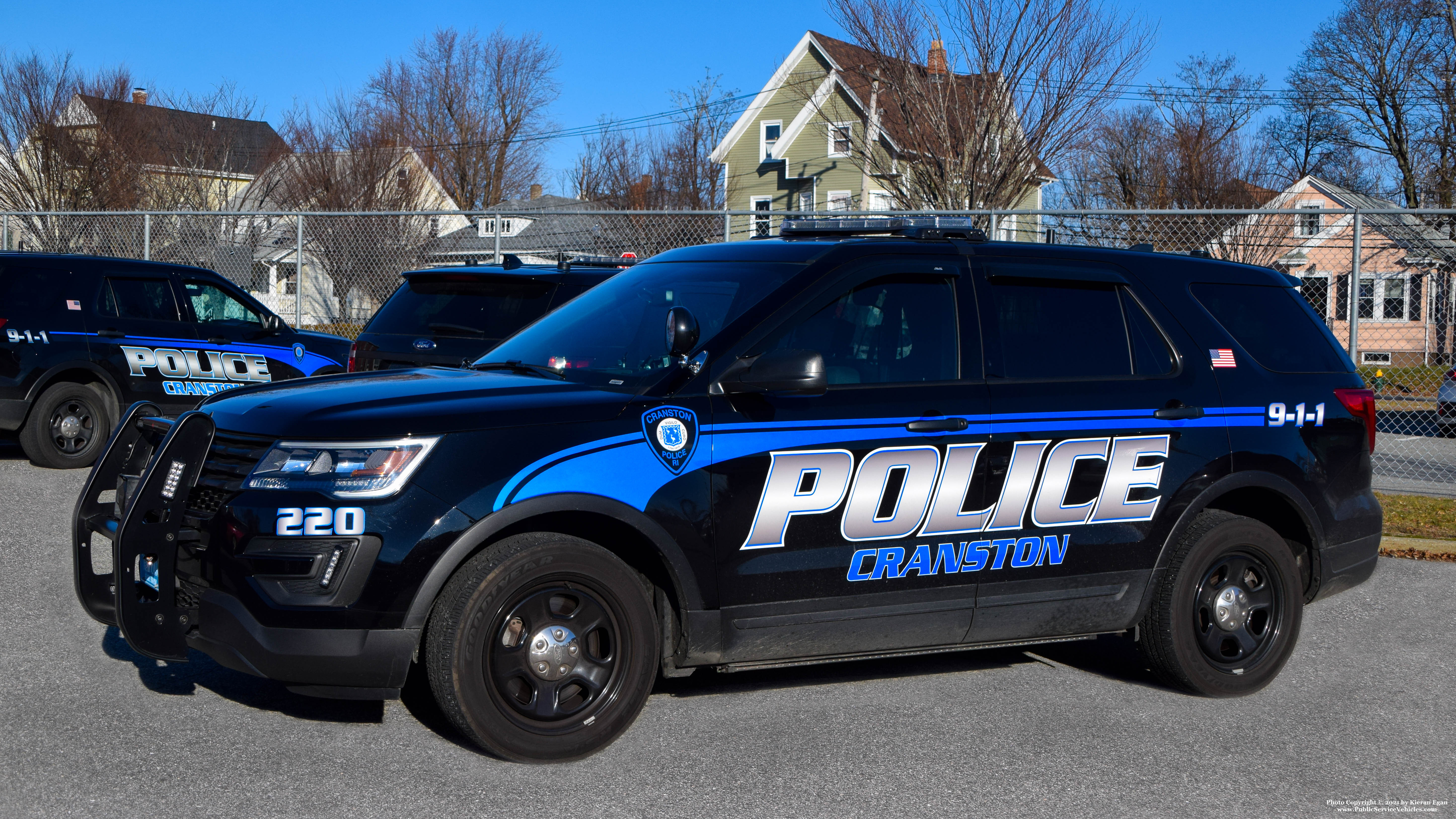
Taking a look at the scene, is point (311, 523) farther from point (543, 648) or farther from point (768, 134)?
point (768, 134)

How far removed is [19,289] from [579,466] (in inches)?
A: 331

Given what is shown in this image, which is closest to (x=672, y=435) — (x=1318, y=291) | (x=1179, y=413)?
(x=1179, y=413)

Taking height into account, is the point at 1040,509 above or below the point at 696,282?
below

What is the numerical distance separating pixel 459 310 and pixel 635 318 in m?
4.57

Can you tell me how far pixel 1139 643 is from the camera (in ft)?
17.3

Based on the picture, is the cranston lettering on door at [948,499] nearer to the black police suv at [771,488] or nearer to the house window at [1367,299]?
the black police suv at [771,488]

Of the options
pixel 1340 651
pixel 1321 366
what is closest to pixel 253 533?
pixel 1321 366

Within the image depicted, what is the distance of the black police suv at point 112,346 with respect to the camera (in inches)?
414

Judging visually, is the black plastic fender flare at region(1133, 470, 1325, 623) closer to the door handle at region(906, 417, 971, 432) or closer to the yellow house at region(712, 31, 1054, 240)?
the door handle at region(906, 417, 971, 432)

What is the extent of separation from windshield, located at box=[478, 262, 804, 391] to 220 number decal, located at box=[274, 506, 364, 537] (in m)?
1.07

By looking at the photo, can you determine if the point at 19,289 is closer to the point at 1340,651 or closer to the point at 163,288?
the point at 163,288

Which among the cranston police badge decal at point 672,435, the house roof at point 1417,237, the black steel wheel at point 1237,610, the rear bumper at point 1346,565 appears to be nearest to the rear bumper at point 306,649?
the cranston police badge decal at point 672,435

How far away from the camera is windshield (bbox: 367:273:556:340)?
919cm

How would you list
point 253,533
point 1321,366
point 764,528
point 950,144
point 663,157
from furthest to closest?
point 663,157 → point 950,144 → point 1321,366 → point 764,528 → point 253,533
